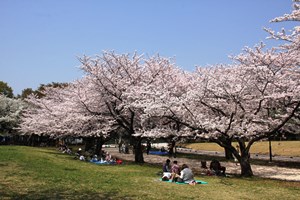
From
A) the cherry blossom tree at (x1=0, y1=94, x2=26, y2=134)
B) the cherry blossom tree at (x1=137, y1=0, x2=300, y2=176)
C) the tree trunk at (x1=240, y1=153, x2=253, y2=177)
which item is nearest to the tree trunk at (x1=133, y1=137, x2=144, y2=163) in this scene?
the cherry blossom tree at (x1=137, y1=0, x2=300, y2=176)

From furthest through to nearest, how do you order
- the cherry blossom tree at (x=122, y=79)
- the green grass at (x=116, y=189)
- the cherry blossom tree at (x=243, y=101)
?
1. the cherry blossom tree at (x=122, y=79)
2. the cherry blossom tree at (x=243, y=101)
3. the green grass at (x=116, y=189)

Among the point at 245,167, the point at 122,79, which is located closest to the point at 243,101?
the point at 245,167

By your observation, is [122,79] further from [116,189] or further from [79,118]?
[116,189]

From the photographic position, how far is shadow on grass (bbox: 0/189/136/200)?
29.1 feet

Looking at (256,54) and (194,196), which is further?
(256,54)

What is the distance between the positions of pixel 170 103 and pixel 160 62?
6684mm

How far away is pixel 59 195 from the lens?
30.9 feet

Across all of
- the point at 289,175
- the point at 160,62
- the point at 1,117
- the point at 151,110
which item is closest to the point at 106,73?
the point at 160,62

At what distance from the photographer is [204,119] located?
18312 millimetres

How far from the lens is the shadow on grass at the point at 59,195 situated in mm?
8859

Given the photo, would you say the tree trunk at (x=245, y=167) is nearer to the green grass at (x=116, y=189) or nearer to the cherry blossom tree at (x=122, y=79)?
the green grass at (x=116, y=189)

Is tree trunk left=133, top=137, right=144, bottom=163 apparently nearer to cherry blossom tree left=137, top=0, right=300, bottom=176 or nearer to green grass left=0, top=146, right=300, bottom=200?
cherry blossom tree left=137, top=0, right=300, bottom=176

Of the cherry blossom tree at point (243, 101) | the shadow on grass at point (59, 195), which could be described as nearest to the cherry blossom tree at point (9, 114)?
the cherry blossom tree at point (243, 101)

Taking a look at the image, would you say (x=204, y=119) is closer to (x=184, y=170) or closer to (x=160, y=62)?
(x=184, y=170)
